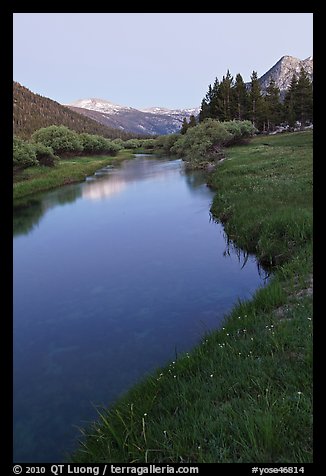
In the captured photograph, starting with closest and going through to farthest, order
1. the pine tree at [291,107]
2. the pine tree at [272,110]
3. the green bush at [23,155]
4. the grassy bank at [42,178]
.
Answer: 1. the grassy bank at [42,178]
2. the green bush at [23,155]
3. the pine tree at [291,107]
4. the pine tree at [272,110]

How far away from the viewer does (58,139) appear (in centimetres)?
6475

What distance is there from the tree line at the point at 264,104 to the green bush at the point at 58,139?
3480cm

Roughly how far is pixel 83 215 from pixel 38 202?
7387 mm

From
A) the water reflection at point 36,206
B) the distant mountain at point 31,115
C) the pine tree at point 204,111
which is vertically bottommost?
the water reflection at point 36,206

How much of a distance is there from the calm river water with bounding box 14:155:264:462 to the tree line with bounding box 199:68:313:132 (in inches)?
2390

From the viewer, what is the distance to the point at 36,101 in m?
194

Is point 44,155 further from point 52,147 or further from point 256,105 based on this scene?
point 256,105

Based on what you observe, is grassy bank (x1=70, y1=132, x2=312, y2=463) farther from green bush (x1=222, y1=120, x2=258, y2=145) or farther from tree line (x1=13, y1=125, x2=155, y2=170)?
green bush (x1=222, y1=120, x2=258, y2=145)

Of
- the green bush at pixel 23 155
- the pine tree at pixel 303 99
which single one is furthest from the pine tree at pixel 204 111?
the green bush at pixel 23 155

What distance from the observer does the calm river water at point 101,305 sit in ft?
24.2

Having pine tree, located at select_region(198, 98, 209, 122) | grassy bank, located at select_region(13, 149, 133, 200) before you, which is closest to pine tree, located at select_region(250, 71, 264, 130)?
pine tree, located at select_region(198, 98, 209, 122)

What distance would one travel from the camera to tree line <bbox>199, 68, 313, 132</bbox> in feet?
235

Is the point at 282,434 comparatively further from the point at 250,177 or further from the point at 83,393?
the point at 250,177
